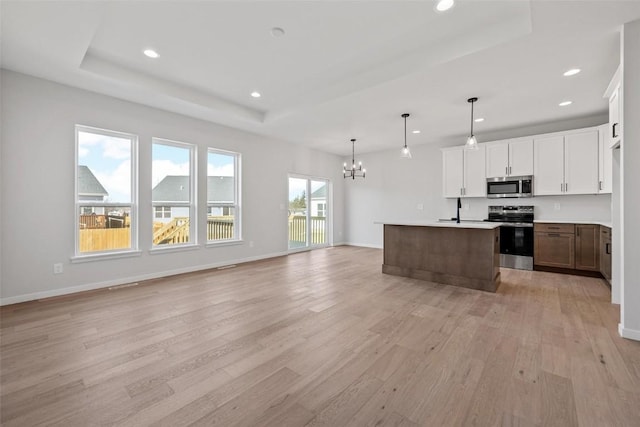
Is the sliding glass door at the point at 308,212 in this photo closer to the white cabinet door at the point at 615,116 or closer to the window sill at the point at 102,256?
the window sill at the point at 102,256

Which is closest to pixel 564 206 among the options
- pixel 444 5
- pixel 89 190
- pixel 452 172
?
pixel 452 172

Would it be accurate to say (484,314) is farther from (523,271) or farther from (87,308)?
(87,308)

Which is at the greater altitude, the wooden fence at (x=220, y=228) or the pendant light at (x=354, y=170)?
the pendant light at (x=354, y=170)

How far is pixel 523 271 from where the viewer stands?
16.4 ft

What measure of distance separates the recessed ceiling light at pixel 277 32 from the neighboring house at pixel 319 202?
17.1ft

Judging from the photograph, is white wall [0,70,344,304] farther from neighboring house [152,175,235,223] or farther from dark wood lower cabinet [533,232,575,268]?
dark wood lower cabinet [533,232,575,268]

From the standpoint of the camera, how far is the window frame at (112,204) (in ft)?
12.6

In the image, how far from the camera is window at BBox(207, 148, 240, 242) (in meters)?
5.46

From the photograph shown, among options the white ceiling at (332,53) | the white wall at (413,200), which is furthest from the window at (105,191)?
the white wall at (413,200)

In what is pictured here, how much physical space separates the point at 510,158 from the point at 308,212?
4785 millimetres

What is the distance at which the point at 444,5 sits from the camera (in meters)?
2.38

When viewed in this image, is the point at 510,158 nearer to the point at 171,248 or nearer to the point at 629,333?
the point at 629,333

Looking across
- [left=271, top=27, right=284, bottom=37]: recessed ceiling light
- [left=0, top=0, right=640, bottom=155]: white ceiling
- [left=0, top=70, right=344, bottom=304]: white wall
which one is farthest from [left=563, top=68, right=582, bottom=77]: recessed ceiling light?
[left=0, top=70, right=344, bottom=304]: white wall

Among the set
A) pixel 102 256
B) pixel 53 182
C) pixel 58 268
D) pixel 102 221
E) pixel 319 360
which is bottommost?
pixel 319 360
